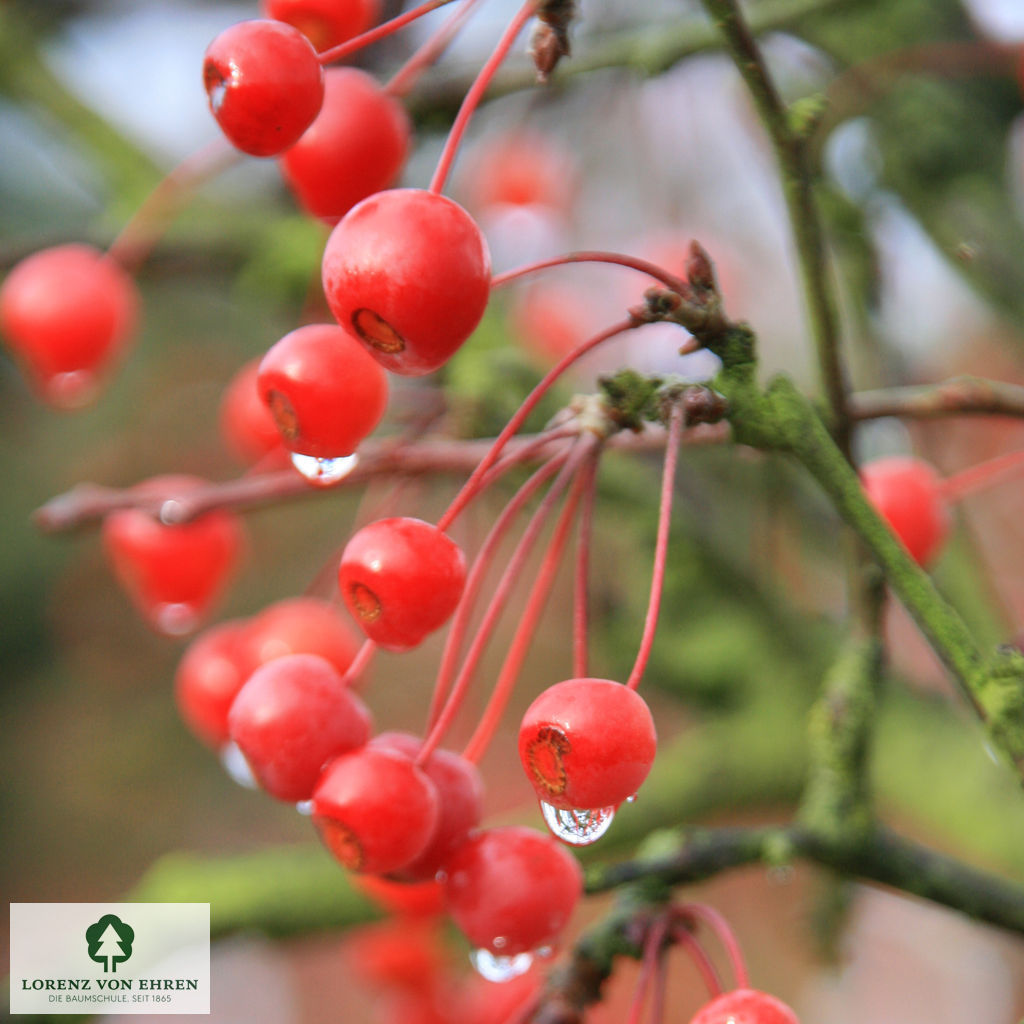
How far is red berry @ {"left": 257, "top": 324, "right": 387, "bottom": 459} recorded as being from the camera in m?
0.48

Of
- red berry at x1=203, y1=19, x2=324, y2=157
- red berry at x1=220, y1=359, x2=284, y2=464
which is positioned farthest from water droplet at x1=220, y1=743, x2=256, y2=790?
red berry at x1=203, y1=19, x2=324, y2=157

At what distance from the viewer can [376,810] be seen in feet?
1.55

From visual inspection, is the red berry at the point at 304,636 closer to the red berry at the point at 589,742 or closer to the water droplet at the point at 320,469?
the water droplet at the point at 320,469

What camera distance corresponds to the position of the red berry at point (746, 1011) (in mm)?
435

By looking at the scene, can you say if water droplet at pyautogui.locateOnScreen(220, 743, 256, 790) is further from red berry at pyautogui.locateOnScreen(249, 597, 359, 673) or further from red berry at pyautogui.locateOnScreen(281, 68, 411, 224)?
red berry at pyautogui.locateOnScreen(281, 68, 411, 224)

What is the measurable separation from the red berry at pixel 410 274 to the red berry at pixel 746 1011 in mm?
289

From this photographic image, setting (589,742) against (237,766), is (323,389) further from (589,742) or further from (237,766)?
(237,766)

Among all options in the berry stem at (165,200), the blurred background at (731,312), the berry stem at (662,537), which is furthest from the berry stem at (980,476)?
the berry stem at (165,200)

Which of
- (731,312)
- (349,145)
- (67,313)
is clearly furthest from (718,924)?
(731,312)

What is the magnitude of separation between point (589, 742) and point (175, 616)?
57 cm

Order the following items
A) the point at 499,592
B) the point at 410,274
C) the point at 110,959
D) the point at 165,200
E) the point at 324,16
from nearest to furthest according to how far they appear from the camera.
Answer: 1. the point at 410,274
2. the point at 499,592
3. the point at 324,16
4. the point at 110,959
5. the point at 165,200

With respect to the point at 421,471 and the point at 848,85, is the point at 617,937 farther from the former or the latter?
the point at 848,85

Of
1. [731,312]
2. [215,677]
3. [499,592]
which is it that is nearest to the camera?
[499,592]

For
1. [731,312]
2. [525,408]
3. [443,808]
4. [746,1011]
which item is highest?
[731,312]
